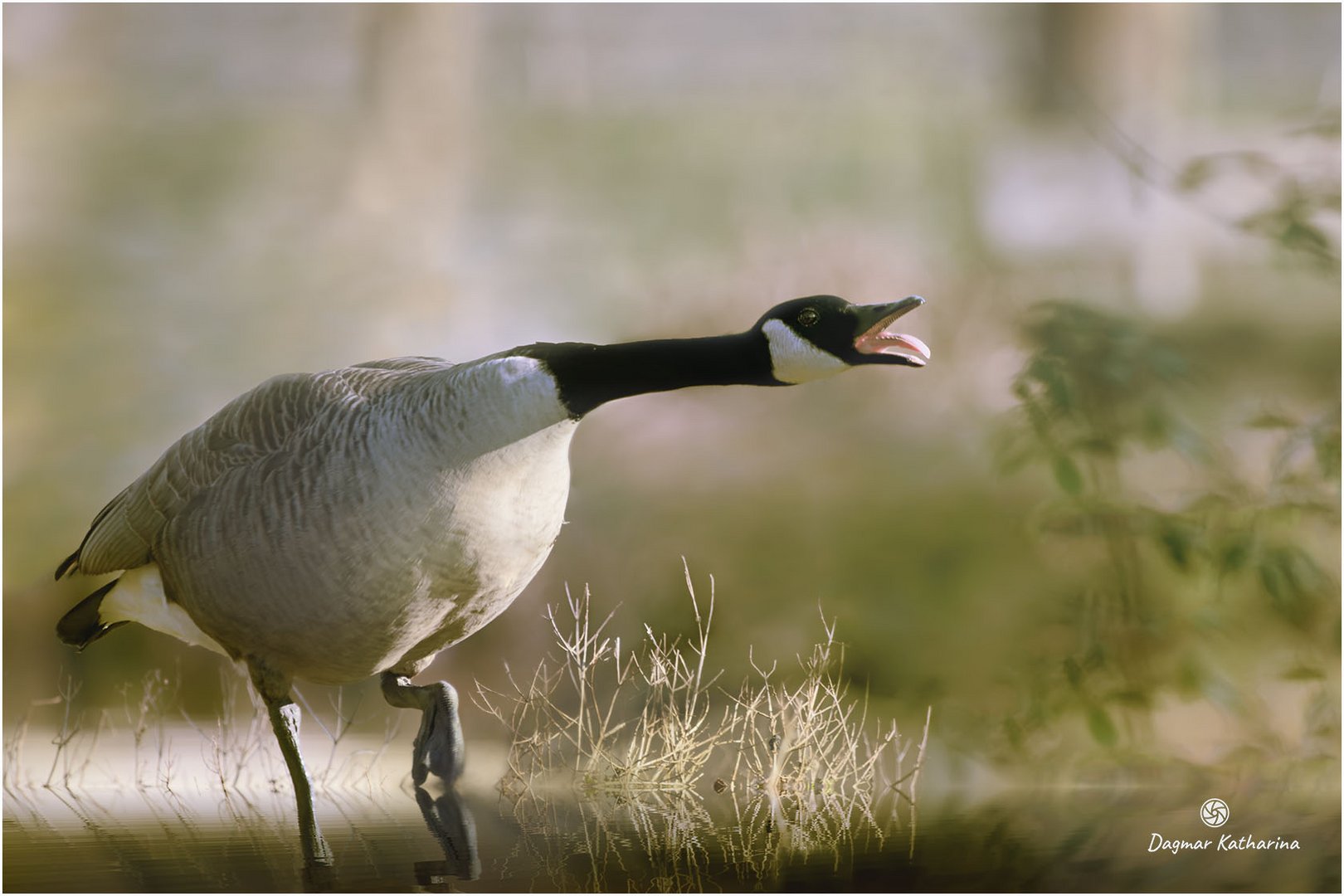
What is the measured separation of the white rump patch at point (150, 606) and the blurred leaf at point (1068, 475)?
2.53m

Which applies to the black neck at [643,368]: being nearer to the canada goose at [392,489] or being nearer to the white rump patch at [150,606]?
the canada goose at [392,489]

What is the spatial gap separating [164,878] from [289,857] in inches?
10.1

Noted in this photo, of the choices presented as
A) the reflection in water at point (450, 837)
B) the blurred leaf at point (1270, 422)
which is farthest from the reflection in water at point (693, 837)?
the blurred leaf at point (1270, 422)

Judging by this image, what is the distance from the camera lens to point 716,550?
4574mm

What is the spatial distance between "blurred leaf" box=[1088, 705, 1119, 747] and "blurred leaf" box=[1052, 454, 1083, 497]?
70 centimetres

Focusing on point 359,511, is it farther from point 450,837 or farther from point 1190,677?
point 1190,677

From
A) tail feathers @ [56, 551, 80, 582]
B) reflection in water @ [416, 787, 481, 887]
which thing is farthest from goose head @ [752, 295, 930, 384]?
tail feathers @ [56, 551, 80, 582]

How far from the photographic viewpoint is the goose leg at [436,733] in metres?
3.13

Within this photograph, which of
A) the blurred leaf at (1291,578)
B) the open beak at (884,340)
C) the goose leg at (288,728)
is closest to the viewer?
the open beak at (884,340)

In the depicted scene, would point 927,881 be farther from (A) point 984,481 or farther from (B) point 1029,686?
(A) point 984,481

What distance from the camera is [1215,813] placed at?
3.20 metres

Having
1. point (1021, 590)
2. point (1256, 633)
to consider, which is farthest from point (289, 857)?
point (1256, 633)

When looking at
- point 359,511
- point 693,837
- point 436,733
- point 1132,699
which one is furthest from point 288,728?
point 1132,699

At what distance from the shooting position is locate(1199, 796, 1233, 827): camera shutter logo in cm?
310
